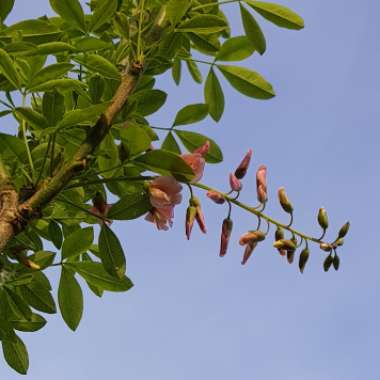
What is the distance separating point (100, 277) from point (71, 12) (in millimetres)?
798

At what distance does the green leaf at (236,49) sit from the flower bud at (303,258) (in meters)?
0.80

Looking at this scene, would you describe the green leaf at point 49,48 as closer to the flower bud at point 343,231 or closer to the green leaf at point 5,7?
the green leaf at point 5,7

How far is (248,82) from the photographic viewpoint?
2197mm

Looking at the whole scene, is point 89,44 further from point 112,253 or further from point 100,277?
point 100,277

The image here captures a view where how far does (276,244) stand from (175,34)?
639 mm

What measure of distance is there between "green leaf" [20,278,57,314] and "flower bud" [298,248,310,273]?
32.4 inches

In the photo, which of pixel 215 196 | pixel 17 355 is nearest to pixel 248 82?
pixel 215 196

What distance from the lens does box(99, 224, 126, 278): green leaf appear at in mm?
1845

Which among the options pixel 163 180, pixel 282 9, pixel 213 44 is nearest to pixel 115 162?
pixel 163 180

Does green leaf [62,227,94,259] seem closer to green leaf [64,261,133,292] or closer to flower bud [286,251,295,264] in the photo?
green leaf [64,261,133,292]

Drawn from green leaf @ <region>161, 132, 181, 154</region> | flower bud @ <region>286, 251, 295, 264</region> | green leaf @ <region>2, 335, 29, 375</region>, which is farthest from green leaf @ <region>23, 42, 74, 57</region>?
green leaf @ <region>2, 335, 29, 375</region>

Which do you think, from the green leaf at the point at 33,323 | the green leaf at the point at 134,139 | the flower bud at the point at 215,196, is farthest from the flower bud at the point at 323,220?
the green leaf at the point at 33,323

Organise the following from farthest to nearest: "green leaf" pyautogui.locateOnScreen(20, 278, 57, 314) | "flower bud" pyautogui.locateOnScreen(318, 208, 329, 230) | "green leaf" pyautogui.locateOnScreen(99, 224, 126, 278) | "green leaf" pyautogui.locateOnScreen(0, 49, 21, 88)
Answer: "green leaf" pyautogui.locateOnScreen(20, 278, 57, 314), "green leaf" pyautogui.locateOnScreen(99, 224, 126, 278), "flower bud" pyautogui.locateOnScreen(318, 208, 329, 230), "green leaf" pyautogui.locateOnScreen(0, 49, 21, 88)

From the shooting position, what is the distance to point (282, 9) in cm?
194
